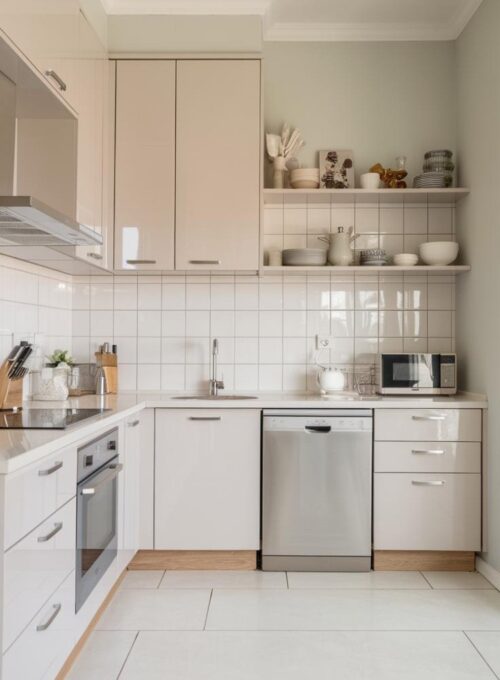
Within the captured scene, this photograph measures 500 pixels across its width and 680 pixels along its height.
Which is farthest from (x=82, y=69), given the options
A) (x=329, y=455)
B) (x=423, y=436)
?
(x=423, y=436)

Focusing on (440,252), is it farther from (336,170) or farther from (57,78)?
(57,78)

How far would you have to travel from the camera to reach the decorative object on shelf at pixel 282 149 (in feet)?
11.4

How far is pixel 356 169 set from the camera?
3.63 m

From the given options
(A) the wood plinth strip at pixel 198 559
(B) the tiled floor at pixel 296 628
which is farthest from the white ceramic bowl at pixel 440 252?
(A) the wood plinth strip at pixel 198 559

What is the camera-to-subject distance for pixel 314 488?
10.1ft

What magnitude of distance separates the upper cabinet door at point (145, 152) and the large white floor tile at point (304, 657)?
72.6 inches

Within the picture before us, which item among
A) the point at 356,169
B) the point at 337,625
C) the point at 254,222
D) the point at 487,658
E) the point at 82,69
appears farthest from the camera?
the point at 356,169

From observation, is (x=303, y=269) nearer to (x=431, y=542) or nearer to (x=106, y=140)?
(x=106, y=140)

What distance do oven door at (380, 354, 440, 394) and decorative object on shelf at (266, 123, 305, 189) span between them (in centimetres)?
112

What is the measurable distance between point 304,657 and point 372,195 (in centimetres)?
231

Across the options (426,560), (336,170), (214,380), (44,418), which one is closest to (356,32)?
(336,170)

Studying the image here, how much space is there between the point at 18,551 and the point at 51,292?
2.07 metres

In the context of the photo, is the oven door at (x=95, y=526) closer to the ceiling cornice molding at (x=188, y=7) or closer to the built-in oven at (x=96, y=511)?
the built-in oven at (x=96, y=511)

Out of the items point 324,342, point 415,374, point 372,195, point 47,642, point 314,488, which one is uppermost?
point 372,195
